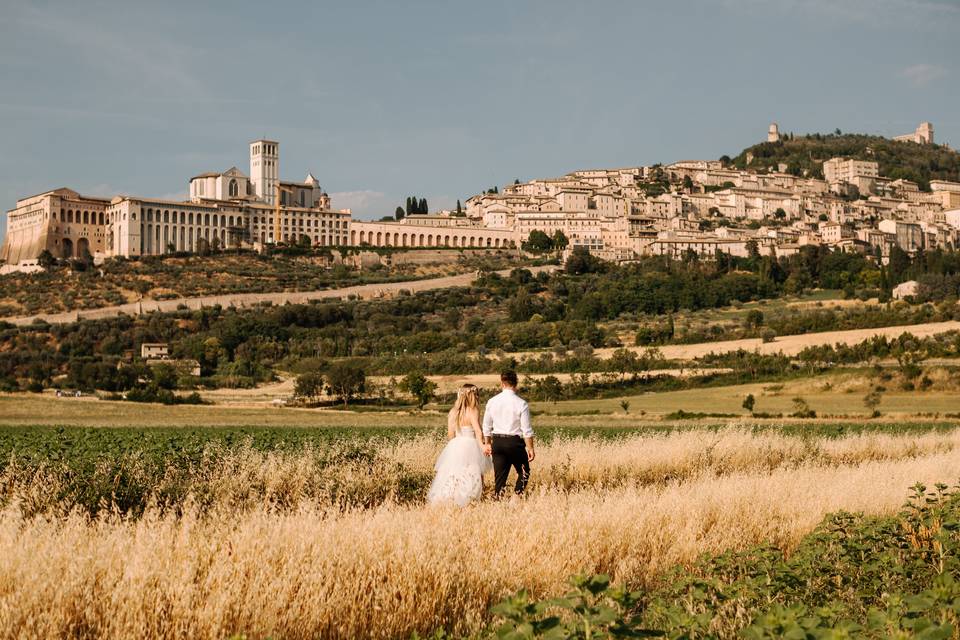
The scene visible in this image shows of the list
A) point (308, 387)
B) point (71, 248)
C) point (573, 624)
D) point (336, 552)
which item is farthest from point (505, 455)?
point (71, 248)

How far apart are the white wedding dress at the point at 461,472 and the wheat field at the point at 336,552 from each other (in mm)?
636

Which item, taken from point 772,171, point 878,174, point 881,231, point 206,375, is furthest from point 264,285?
point 878,174

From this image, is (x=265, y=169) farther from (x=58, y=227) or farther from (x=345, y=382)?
(x=345, y=382)

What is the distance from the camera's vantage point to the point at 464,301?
88.7 m

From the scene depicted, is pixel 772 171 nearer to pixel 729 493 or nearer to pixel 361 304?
pixel 361 304

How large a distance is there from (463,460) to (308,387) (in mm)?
37342

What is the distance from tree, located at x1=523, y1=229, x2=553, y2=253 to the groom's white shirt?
114781 mm

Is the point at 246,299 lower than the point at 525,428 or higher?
higher

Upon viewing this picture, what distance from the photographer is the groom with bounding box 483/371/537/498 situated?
10.1 m

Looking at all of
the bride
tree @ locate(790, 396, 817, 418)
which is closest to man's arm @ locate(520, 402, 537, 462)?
the bride

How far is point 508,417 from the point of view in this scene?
10.1 m

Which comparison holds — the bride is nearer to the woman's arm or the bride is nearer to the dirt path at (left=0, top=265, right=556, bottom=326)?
the woman's arm

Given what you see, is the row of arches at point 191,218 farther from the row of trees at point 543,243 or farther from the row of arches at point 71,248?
the row of trees at point 543,243

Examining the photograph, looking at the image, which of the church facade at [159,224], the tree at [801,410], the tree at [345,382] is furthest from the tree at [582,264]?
the tree at [801,410]
